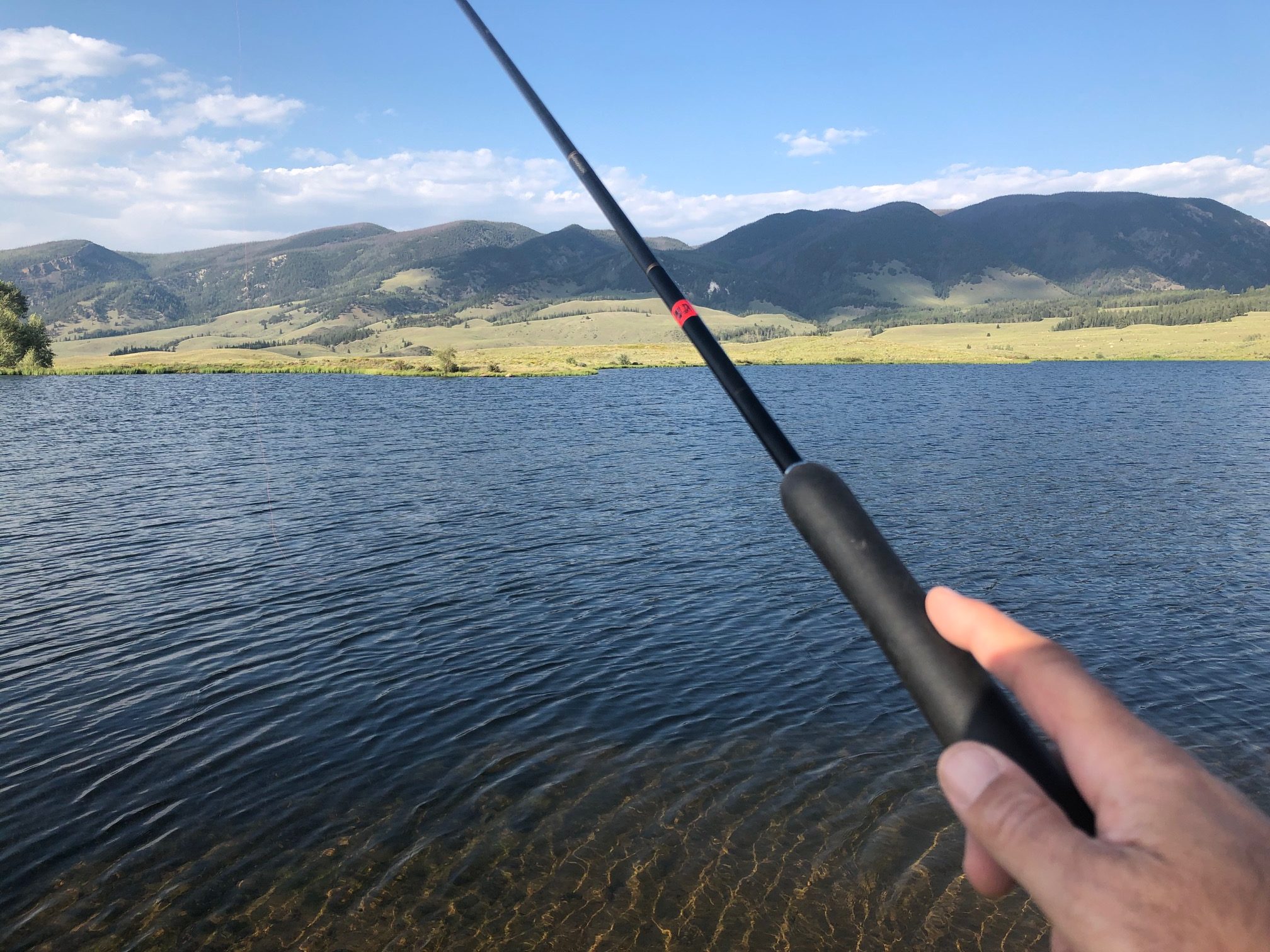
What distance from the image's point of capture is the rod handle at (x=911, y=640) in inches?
65.7

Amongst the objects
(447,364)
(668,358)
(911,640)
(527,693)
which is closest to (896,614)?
(911,640)

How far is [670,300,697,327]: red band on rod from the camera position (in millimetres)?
3299

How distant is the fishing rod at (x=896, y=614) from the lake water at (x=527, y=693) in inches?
341

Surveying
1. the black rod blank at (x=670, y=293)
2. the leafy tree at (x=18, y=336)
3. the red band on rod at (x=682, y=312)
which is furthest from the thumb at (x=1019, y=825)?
the leafy tree at (x=18, y=336)

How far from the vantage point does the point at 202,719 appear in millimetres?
14750

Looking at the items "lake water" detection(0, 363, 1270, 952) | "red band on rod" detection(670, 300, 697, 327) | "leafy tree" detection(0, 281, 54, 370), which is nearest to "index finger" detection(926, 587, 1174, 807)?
"red band on rod" detection(670, 300, 697, 327)

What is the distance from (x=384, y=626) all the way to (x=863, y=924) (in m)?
12.8

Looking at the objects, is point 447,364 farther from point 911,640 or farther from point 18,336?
point 911,640

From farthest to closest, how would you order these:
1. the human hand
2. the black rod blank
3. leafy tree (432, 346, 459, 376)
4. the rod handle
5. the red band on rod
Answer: leafy tree (432, 346, 459, 376) → the red band on rod → the black rod blank → the rod handle → the human hand

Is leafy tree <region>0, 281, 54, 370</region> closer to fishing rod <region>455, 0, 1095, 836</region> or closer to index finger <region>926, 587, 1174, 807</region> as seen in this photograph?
fishing rod <region>455, 0, 1095, 836</region>

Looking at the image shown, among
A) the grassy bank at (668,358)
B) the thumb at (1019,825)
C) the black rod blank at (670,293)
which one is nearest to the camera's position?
the thumb at (1019,825)

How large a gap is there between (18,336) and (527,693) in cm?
13463

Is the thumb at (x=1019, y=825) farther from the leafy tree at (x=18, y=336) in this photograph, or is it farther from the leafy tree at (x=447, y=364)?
the leafy tree at (x=18, y=336)

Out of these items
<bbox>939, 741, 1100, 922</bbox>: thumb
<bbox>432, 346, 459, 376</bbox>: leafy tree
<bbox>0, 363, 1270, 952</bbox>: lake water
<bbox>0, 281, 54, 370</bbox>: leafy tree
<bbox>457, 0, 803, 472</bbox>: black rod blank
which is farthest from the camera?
<bbox>432, 346, 459, 376</bbox>: leafy tree
